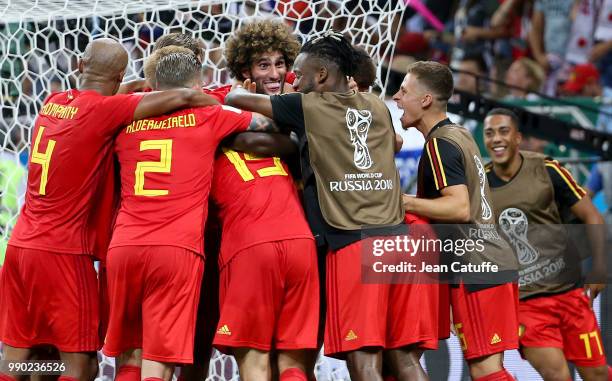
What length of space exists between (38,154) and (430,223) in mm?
2255

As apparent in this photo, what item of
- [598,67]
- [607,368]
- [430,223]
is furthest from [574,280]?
[598,67]

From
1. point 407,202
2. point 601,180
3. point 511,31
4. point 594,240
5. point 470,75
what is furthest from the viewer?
point 511,31

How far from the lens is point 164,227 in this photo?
5.54 metres

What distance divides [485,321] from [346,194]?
1.14 meters

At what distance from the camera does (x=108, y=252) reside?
560 centimetres

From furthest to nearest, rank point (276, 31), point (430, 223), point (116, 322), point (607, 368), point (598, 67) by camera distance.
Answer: point (598, 67), point (607, 368), point (276, 31), point (430, 223), point (116, 322)

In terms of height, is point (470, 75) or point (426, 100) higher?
point (470, 75)

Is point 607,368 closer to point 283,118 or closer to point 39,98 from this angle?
point 283,118

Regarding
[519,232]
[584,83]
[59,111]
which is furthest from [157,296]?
[584,83]

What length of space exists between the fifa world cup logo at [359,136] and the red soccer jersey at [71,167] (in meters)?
1.16

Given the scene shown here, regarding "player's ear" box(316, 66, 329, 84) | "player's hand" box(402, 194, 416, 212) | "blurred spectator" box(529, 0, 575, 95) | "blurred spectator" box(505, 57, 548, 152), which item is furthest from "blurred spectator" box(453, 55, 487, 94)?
"player's ear" box(316, 66, 329, 84)

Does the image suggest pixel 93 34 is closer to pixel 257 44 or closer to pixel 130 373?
pixel 257 44

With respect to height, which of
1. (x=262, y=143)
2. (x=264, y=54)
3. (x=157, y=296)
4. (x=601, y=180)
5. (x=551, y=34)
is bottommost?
(x=157, y=296)

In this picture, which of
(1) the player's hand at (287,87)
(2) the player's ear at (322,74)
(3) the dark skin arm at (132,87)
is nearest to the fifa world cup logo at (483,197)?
(2) the player's ear at (322,74)
